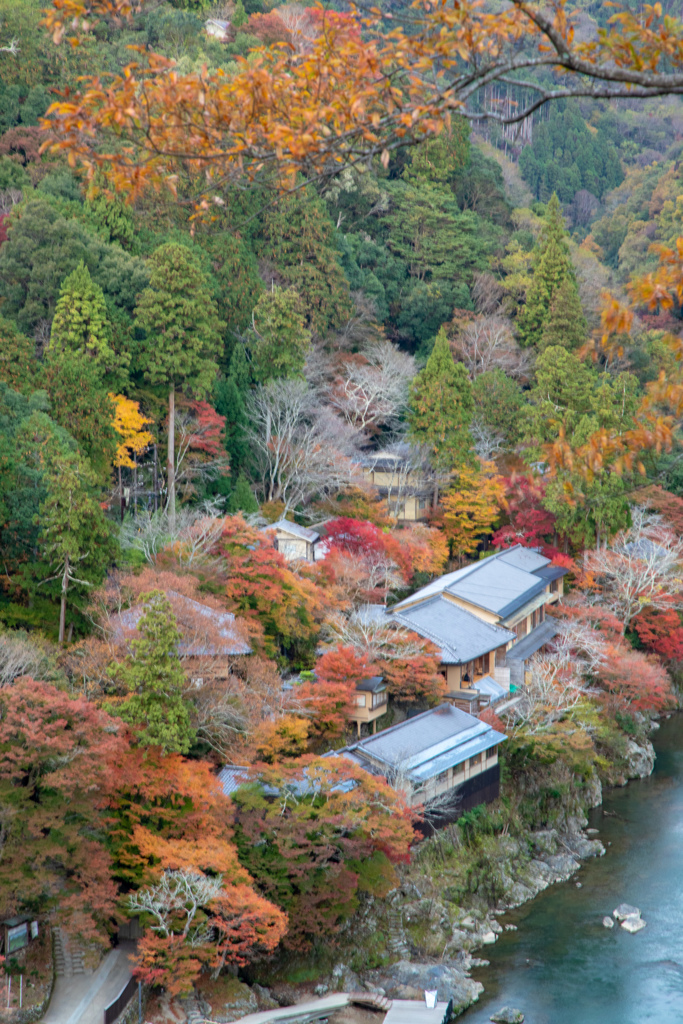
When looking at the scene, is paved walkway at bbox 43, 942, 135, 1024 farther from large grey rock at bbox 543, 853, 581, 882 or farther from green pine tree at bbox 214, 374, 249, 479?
green pine tree at bbox 214, 374, 249, 479

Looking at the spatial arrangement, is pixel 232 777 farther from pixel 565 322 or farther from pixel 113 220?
pixel 565 322

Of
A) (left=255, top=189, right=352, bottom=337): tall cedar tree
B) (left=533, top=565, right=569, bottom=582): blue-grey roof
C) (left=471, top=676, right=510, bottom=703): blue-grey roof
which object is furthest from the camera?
(left=255, top=189, right=352, bottom=337): tall cedar tree

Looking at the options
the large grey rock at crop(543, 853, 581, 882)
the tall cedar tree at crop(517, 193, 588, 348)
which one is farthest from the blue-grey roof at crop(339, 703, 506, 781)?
the tall cedar tree at crop(517, 193, 588, 348)

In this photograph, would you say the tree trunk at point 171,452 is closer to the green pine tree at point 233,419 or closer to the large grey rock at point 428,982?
the green pine tree at point 233,419

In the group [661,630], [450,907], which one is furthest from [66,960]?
[661,630]

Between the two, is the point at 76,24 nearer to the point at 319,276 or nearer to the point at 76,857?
the point at 76,857

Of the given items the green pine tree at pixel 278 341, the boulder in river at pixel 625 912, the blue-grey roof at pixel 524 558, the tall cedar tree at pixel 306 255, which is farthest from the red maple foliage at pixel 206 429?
the boulder in river at pixel 625 912
